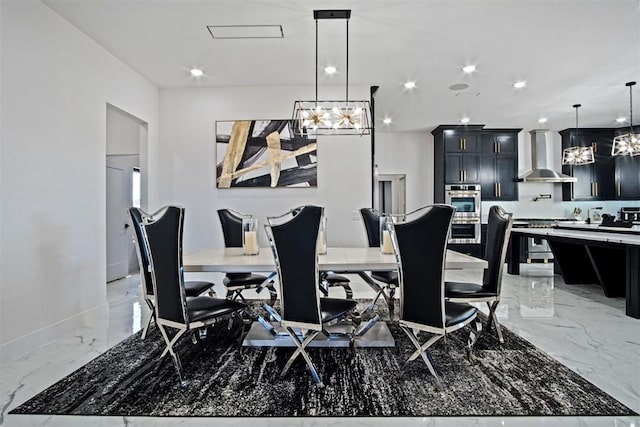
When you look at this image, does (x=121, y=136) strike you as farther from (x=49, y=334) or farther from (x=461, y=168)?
(x=461, y=168)

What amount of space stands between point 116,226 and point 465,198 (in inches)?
256

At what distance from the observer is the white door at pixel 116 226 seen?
18.3ft

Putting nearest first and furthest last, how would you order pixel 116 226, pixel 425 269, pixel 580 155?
pixel 425 269 < pixel 116 226 < pixel 580 155

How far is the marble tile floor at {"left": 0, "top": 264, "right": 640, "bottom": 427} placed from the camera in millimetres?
1795

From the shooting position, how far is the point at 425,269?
6.85 feet

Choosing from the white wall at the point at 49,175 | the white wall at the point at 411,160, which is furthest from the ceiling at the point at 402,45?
the white wall at the point at 411,160

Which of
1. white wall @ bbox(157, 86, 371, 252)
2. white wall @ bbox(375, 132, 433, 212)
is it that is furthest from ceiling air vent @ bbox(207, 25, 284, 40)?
white wall @ bbox(375, 132, 433, 212)

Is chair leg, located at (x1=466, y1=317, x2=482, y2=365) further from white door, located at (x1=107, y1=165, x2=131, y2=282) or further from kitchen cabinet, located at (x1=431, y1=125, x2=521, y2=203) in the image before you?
white door, located at (x1=107, y1=165, x2=131, y2=282)

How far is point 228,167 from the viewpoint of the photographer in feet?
16.7

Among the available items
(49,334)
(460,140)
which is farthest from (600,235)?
(49,334)

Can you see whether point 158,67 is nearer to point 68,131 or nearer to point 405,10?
point 68,131

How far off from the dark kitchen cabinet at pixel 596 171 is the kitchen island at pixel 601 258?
105 inches

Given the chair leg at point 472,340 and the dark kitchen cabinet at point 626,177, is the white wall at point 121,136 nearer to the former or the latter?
the chair leg at point 472,340

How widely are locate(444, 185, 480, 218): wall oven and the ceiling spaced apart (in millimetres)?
2186
